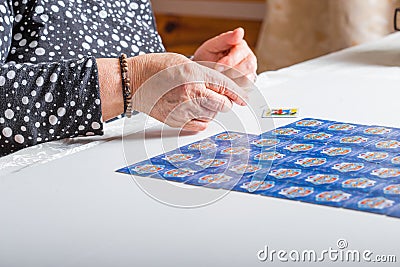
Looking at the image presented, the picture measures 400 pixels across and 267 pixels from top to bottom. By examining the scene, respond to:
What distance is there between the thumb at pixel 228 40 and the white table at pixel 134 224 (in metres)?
0.38

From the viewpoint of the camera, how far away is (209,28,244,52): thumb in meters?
1.33

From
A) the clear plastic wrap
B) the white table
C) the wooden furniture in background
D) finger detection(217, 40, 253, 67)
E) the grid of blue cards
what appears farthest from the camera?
the wooden furniture in background

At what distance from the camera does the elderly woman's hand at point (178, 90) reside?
1.06 meters

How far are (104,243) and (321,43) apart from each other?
215 centimetres

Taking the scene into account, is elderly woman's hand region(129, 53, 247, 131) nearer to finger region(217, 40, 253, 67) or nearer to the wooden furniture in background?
finger region(217, 40, 253, 67)

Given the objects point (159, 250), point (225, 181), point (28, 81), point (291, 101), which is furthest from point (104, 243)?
point (291, 101)

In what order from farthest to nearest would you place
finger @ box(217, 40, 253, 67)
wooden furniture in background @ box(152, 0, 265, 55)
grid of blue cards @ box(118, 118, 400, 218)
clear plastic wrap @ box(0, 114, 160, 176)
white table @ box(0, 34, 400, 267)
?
wooden furniture in background @ box(152, 0, 265, 55)
finger @ box(217, 40, 253, 67)
clear plastic wrap @ box(0, 114, 160, 176)
grid of blue cards @ box(118, 118, 400, 218)
white table @ box(0, 34, 400, 267)

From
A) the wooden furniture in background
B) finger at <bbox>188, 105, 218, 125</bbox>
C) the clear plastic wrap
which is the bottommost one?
the wooden furniture in background

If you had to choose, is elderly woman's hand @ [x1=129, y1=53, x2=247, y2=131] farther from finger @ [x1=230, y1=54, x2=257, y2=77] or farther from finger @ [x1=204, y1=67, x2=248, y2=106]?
finger @ [x1=230, y1=54, x2=257, y2=77]

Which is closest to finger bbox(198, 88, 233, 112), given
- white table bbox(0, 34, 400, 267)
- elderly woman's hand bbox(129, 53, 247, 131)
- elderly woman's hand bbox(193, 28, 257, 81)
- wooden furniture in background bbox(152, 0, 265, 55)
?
elderly woman's hand bbox(129, 53, 247, 131)

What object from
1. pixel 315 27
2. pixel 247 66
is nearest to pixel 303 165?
pixel 247 66

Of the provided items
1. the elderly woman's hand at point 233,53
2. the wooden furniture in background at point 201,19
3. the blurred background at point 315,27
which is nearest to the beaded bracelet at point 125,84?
the elderly woman's hand at point 233,53

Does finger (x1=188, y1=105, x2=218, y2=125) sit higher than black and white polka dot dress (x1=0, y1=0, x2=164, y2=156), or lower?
lower

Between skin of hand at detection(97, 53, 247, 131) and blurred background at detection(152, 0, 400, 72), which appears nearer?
skin of hand at detection(97, 53, 247, 131)
